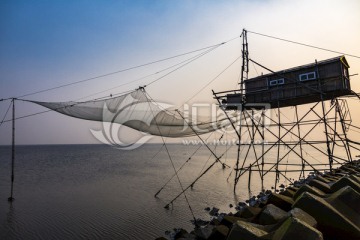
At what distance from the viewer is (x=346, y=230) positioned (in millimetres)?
3457

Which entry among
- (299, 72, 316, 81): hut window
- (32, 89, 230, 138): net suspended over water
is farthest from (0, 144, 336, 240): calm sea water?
(299, 72, 316, 81): hut window

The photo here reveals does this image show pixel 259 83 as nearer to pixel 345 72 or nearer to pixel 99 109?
pixel 345 72

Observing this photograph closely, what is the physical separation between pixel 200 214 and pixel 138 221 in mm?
3426

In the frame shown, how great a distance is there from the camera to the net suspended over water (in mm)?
10641

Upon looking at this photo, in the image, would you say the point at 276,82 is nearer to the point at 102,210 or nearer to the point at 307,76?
the point at 307,76

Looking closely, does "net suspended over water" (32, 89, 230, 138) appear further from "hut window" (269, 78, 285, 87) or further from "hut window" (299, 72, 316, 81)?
"hut window" (299, 72, 316, 81)

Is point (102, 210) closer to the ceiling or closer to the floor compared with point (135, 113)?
closer to the floor

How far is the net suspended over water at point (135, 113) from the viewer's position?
1064 centimetres

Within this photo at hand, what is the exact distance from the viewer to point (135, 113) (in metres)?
11.3

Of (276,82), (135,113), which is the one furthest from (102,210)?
(276,82)

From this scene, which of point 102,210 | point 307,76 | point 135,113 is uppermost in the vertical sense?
point 307,76

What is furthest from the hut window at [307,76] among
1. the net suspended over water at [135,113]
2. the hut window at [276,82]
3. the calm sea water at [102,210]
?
the calm sea water at [102,210]

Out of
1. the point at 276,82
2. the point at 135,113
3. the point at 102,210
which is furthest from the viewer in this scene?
the point at 276,82

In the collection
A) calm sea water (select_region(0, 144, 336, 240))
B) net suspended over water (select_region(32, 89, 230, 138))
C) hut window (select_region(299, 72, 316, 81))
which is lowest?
calm sea water (select_region(0, 144, 336, 240))
